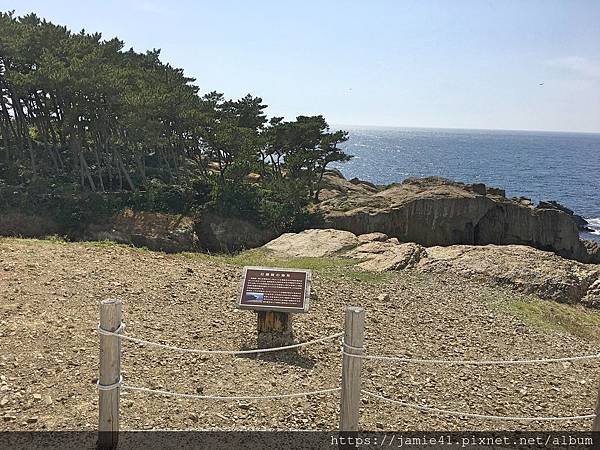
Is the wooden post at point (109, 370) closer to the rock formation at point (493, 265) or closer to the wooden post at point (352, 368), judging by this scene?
the wooden post at point (352, 368)

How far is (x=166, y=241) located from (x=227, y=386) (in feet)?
56.7

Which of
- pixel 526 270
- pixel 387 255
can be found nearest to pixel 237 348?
pixel 387 255

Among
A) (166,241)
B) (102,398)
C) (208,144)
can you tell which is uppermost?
(208,144)

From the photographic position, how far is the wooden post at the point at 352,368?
483 cm

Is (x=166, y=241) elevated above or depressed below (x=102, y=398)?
below

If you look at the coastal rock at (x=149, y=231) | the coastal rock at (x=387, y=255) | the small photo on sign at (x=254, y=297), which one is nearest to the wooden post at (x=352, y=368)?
the small photo on sign at (x=254, y=297)

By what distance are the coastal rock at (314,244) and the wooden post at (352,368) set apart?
40.5 ft

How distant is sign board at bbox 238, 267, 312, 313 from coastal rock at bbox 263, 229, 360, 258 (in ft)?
30.0

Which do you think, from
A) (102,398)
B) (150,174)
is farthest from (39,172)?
(102,398)

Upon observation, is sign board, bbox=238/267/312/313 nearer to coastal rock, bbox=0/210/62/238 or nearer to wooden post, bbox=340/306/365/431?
wooden post, bbox=340/306/365/431

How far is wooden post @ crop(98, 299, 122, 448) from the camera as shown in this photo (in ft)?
15.8

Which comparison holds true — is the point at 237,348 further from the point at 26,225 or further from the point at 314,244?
the point at 26,225

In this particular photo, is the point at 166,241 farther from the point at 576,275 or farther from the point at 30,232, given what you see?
the point at 576,275

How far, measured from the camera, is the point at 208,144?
30172mm
